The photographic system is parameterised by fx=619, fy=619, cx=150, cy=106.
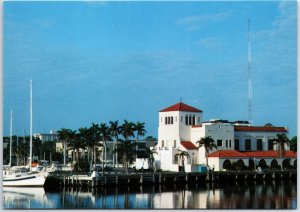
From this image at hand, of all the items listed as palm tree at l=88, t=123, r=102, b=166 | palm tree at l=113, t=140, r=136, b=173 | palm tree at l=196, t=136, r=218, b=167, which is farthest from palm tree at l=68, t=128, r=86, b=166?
palm tree at l=196, t=136, r=218, b=167

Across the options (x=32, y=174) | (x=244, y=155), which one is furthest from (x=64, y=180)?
(x=244, y=155)

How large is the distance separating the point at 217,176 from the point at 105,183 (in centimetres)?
1306

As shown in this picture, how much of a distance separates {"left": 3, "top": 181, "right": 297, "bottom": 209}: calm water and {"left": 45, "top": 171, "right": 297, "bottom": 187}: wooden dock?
2369 millimetres

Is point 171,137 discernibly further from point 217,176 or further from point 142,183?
point 142,183

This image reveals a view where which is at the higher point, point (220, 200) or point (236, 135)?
point (236, 135)

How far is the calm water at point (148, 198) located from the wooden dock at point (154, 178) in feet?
7.77

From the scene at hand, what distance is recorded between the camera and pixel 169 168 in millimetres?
67500

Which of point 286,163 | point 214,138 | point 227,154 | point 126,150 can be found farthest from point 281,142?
point 126,150

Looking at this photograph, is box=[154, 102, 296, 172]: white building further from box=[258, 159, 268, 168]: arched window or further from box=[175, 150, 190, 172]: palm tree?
box=[175, 150, 190, 172]: palm tree

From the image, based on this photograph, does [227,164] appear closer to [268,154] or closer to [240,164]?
[240,164]

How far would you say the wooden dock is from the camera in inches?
2047

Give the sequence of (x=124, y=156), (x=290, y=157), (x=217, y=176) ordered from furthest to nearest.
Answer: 1. (x=290, y=157)
2. (x=124, y=156)
3. (x=217, y=176)

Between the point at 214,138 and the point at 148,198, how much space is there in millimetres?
29503

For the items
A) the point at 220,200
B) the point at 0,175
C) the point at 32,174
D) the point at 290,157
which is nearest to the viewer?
the point at 0,175
